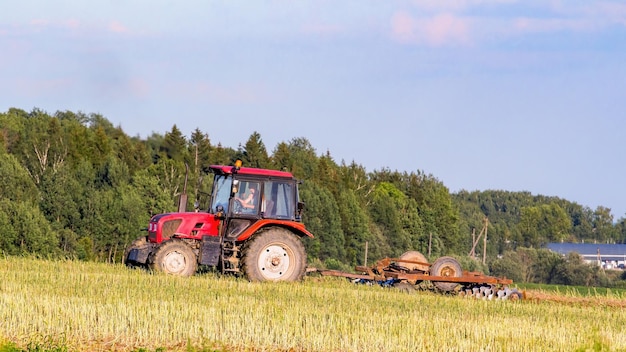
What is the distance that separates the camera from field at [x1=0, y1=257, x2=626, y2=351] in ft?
43.1

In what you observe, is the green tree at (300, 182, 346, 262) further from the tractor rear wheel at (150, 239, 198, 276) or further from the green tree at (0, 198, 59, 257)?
the tractor rear wheel at (150, 239, 198, 276)

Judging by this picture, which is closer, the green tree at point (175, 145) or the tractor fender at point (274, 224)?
the tractor fender at point (274, 224)

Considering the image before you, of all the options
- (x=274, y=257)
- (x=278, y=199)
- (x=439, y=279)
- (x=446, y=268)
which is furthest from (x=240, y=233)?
(x=446, y=268)

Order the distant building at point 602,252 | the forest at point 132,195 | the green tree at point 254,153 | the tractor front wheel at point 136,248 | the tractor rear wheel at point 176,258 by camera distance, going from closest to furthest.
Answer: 1. the tractor rear wheel at point 176,258
2. the tractor front wheel at point 136,248
3. the forest at point 132,195
4. the green tree at point 254,153
5. the distant building at point 602,252

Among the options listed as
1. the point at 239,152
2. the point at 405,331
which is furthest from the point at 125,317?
the point at 239,152

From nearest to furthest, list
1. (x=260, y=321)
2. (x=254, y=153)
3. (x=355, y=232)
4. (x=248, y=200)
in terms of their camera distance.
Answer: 1. (x=260, y=321)
2. (x=248, y=200)
3. (x=254, y=153)
4. (x=355, y=232)

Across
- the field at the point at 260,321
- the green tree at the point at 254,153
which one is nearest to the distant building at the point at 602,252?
the green tree at the point at 254,153

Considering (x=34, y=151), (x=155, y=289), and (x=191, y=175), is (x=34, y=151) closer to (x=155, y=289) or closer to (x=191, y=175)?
(x=191, y=175)

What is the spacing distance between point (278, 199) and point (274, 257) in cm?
126

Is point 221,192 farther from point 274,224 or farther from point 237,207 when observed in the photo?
point 274,224

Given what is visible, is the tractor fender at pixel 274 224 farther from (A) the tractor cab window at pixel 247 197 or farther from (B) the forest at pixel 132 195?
(B) the forest at pixel 132 195

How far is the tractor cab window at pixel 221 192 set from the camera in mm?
22484

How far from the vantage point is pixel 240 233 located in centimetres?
2220

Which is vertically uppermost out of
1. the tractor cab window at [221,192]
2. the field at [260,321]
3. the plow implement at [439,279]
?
the tractor cab window at [221,192]
